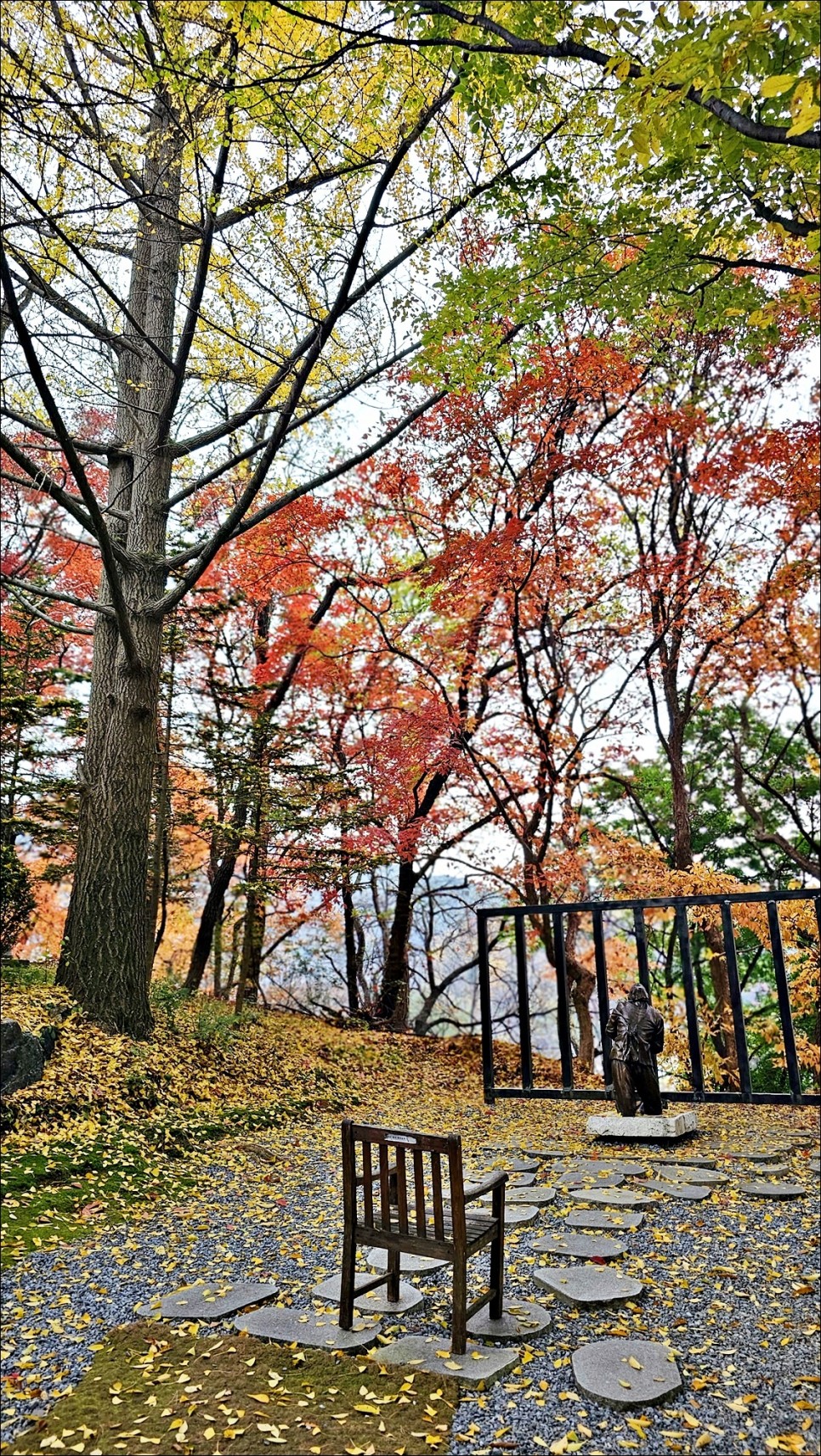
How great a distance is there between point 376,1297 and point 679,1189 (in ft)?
7.14

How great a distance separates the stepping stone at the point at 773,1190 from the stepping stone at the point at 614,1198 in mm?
602

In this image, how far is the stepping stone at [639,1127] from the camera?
6180 millimetres

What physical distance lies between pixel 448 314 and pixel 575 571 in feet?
18.2

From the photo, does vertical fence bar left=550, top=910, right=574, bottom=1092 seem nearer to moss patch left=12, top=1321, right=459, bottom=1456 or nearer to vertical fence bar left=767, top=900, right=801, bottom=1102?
vertical fence bar left=767, top=900, right=801, bottom=1102

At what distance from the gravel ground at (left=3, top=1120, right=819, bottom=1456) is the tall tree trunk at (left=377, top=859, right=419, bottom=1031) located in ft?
24.1

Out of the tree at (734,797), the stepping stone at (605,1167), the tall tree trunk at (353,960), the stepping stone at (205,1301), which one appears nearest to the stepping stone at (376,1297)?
the stepping stone at (205,1301)

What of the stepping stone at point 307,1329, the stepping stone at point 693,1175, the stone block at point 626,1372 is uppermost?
the stepping stone at point 693,1175

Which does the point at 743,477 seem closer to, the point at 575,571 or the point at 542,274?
the point at 575,571

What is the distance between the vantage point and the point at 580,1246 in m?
4.07

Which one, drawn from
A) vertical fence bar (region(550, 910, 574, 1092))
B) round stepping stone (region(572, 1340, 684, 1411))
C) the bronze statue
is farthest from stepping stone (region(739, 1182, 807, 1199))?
round stepping stone (region(572, 1340, 684, 1411))

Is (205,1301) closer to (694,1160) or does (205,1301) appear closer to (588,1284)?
(588,1284)

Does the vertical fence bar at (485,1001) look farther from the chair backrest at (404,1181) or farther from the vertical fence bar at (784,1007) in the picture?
the chair backrest at (404,1181)

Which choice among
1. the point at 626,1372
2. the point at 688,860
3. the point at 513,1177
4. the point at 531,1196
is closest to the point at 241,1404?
the point at 626,1372

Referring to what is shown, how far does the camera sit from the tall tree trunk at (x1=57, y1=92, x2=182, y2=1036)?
24.1 feet
